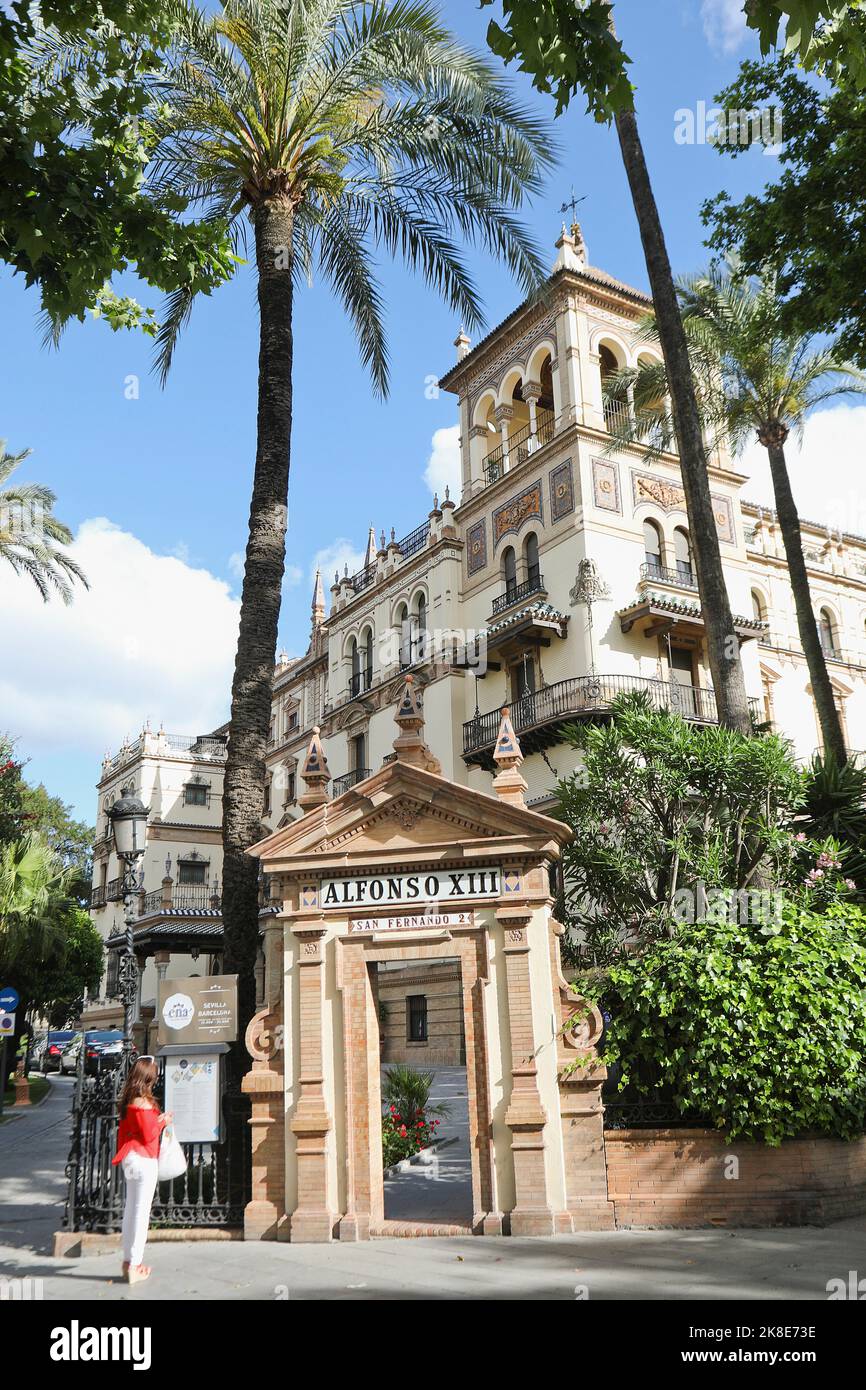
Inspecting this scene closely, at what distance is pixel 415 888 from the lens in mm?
10555

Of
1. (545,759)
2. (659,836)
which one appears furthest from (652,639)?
(659,836)

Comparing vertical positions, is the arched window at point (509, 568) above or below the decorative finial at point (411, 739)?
above

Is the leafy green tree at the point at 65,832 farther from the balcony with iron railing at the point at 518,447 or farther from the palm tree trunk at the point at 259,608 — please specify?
the palm tree trunk at the point at 259,608

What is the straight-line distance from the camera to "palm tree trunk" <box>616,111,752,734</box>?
1281cm

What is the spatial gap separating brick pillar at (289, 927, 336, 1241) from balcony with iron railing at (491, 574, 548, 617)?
1952 centimetres

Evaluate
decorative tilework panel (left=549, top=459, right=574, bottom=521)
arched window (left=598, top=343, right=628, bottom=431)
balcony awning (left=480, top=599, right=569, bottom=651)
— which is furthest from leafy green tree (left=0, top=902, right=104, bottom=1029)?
arched window (left=598, top=343, right=628, bottom=431)

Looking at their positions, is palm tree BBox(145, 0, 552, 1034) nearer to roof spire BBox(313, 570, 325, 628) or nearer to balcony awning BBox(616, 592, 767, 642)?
balcony awning BBox(616, 592, 767, 642)

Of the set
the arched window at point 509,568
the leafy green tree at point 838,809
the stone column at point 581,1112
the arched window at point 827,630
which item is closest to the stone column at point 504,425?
the arched window at point 509,568

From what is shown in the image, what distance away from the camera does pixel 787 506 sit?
1958 centimetres

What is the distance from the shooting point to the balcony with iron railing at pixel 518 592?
29.5 m

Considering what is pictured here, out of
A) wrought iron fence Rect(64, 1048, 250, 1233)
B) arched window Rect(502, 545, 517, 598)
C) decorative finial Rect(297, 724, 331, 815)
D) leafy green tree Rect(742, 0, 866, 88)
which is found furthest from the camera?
arched window Rect(502, 545, 517, 598)

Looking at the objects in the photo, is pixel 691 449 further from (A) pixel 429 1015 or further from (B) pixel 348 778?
(B) pixel 348 778

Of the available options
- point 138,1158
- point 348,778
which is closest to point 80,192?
point 138,1158
